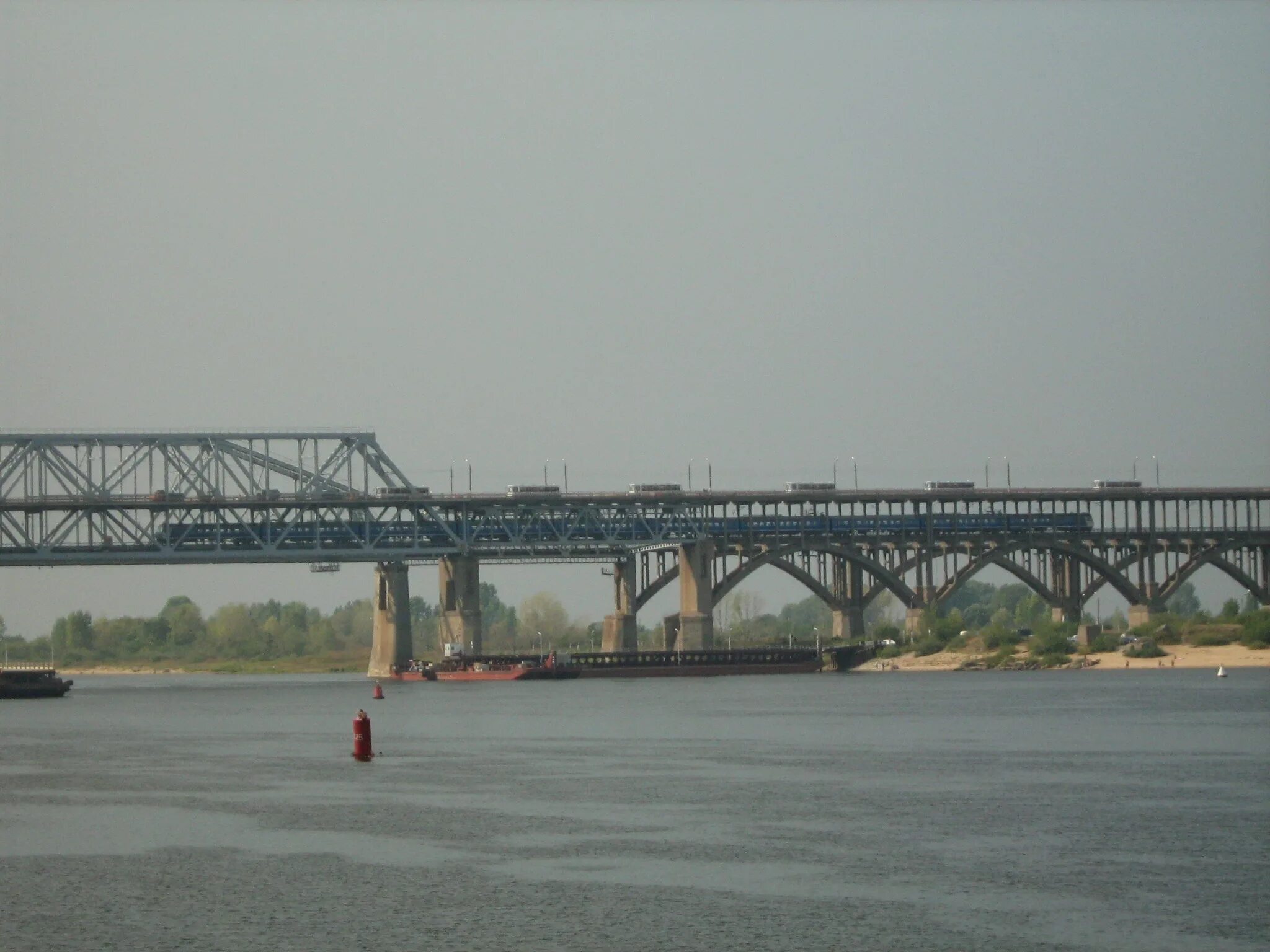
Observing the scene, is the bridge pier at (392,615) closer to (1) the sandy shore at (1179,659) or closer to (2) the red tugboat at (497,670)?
(2) the red tugboat at (497,670)

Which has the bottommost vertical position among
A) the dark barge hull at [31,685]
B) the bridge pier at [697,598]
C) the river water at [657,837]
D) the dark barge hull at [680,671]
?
the river water at [657,837]

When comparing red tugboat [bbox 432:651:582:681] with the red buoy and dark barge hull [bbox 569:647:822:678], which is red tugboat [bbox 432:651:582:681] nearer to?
dark barge hull [bbox 569:647:822:678]

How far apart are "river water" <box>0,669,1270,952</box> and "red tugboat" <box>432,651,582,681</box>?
78977 mm

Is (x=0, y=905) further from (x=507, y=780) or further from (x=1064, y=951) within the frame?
(x=507, y=780)

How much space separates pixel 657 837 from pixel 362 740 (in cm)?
2851

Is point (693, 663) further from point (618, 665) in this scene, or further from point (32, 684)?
point (32, 684)

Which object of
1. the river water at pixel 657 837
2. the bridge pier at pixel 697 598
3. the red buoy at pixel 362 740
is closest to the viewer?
the river water at pixel 657 837

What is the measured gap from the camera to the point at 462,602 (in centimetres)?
18650

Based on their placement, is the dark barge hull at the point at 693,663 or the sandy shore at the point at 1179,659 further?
the dark barge hull at the point at 693,663

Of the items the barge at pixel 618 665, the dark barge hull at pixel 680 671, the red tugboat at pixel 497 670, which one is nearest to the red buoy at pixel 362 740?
the red tugboat at pixel 497 670

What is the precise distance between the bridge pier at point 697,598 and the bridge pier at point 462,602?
20028mm

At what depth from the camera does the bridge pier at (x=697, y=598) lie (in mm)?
192625

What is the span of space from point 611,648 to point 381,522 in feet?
94.1

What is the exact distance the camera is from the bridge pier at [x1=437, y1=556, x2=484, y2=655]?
7303 inches
